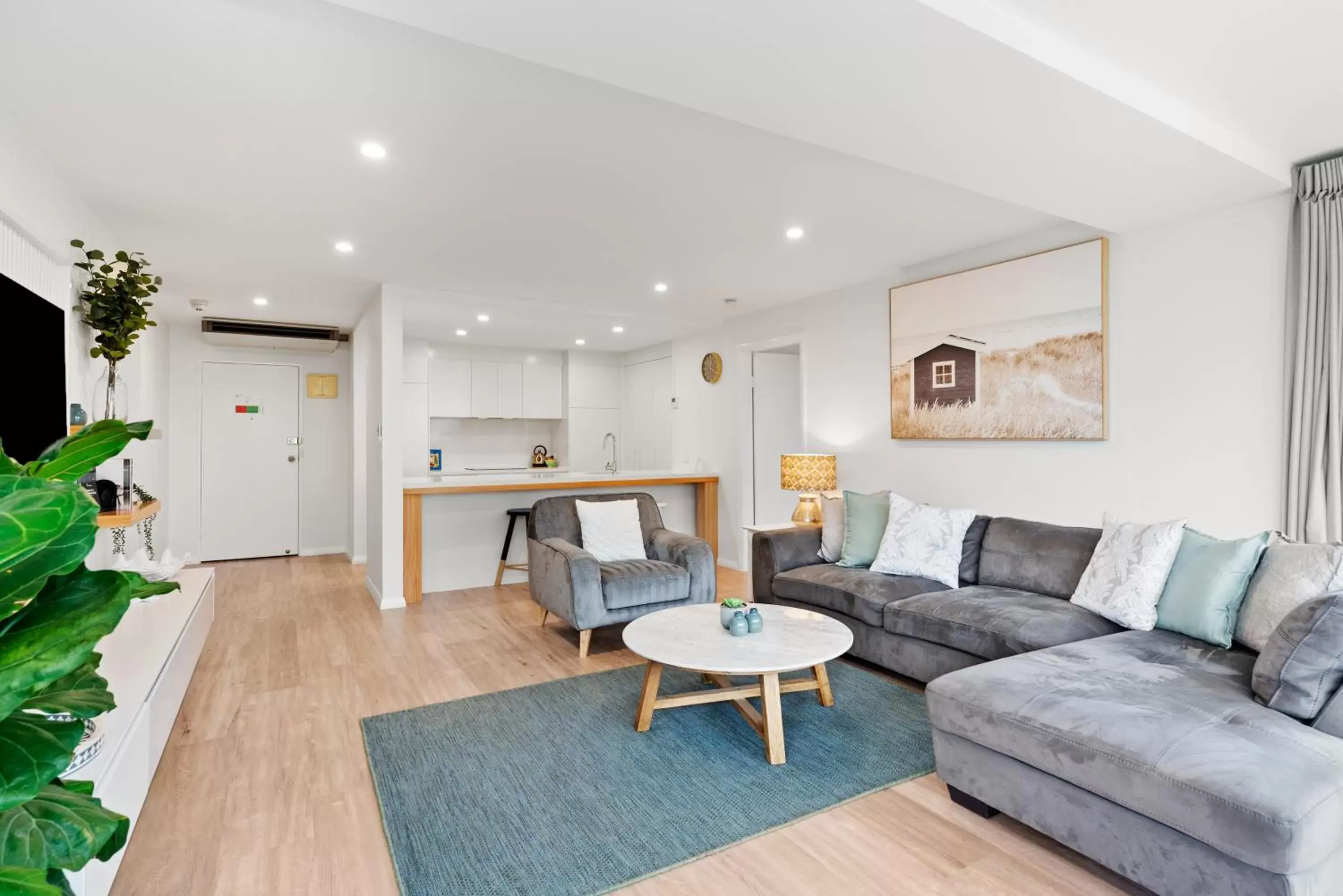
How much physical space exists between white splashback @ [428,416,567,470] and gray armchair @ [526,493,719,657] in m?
3.46

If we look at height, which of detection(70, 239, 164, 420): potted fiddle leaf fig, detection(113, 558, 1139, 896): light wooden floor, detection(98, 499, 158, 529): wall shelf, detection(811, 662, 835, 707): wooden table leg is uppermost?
detection(70, 239, 164, 420): potted fiddle leaf fig

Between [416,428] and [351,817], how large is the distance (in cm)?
524

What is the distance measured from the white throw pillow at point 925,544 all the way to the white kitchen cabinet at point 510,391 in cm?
498

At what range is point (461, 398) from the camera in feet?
24.1

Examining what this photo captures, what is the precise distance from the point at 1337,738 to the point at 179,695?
13.0ft

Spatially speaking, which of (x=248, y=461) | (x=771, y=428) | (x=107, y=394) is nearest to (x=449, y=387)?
(x=248, y=461)

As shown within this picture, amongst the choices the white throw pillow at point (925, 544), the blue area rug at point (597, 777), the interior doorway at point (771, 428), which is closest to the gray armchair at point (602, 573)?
the blue area rug at point (597, 777)

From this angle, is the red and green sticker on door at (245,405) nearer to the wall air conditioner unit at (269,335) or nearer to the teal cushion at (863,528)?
the wall air conditioner unit at (269,335)

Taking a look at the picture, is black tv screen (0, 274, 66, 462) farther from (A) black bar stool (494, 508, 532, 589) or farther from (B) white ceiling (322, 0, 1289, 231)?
(A) black bar stool (494, 508, 532, 589)

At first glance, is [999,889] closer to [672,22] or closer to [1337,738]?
[1337,738]

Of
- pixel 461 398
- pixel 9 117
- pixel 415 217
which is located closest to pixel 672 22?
pixel 415 217

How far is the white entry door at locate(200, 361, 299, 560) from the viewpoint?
6469mm

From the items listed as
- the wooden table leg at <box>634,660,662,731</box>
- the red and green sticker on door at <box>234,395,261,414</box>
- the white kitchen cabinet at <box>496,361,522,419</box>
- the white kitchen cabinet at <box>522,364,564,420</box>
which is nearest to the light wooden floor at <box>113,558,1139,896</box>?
the wooden table leg at <box>634,660,662,731</box>

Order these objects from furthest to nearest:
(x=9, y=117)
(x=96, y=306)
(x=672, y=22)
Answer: (x=96, y=306) < (x=9, y=117) < (x=672, y=22)
